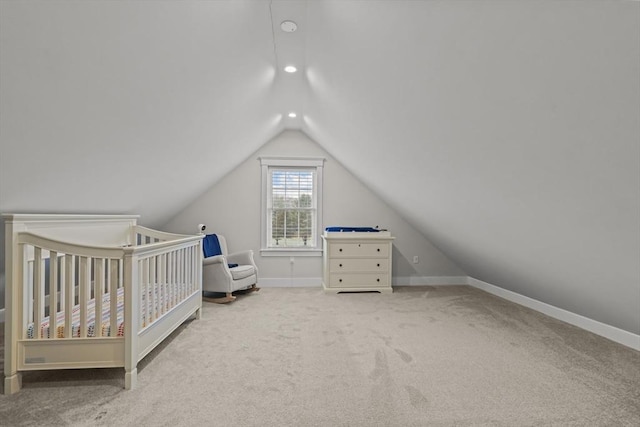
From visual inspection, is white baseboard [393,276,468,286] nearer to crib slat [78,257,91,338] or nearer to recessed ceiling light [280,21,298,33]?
recessed ceiling light [280,21,298,33]

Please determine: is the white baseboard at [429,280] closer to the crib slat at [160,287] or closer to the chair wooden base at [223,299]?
the chair wooden base at [223,299]

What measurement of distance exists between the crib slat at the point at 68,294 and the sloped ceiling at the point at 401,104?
0.55 meters

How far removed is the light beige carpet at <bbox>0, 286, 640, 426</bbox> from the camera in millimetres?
1615

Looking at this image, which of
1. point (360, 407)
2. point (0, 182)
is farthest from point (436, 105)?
point (0, 182)

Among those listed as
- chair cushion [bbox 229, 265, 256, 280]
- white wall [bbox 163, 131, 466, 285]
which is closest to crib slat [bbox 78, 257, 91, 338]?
chair cushion [bbox 229, 265, 256, 280]

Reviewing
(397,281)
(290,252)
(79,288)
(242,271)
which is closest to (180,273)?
(79,288)

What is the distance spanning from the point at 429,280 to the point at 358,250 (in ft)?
4.50

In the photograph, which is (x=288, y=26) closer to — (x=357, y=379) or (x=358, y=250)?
(x=357, y=379)

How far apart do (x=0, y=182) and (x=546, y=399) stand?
331 centimetres

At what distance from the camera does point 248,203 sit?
4.75 metres

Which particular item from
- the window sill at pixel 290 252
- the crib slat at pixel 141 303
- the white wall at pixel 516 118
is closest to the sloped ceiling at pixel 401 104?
the white wall at pixel 516 118

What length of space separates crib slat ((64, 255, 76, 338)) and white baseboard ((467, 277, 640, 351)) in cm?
396

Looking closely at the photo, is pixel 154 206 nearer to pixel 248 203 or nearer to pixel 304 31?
pixel 248 203

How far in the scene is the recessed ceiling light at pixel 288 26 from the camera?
2.23 metres
